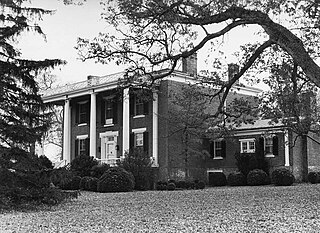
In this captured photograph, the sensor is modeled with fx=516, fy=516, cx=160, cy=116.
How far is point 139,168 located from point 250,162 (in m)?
7.34

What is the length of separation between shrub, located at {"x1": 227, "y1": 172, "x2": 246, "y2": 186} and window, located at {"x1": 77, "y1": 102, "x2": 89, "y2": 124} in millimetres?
13065

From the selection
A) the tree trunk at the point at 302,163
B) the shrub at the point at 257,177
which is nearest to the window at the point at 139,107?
the shrub at the point at 257,177

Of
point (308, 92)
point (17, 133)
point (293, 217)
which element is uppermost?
point (308, 92)

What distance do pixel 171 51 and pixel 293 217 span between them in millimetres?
7762

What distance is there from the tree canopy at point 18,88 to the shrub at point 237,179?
17.3m

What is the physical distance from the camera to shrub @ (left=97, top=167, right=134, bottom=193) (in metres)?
25.4

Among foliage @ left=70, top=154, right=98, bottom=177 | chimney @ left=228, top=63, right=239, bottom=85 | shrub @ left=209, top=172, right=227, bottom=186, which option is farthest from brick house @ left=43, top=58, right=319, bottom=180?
chimney @ left=228, top=63, right=239, bottom=85

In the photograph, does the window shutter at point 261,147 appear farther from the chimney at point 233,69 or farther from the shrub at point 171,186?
the chimney at point 233,69

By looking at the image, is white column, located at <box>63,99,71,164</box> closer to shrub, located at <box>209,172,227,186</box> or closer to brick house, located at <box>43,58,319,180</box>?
brick house, located at <box>43,58,319,180</box>

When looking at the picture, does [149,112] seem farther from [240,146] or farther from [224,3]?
[224,3]

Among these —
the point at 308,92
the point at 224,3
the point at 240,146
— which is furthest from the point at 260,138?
the point at 224,3

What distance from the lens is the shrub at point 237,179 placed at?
1228 inches

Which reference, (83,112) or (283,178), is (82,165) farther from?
(283,178)

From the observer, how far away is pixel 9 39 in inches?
623
